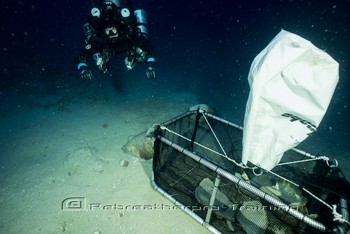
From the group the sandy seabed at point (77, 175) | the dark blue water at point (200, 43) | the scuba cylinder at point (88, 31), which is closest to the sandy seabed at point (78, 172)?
the sandy seabed at point (77, 175)

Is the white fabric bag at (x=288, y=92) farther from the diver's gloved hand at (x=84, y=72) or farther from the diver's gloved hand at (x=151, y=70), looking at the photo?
the diver's gloved hand at (x=84, y=72)

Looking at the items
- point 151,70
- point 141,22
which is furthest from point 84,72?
point 141,22

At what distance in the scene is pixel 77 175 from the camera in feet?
14.0

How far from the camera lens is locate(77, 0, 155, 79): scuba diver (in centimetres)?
520

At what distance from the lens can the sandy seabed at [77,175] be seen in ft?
10.9

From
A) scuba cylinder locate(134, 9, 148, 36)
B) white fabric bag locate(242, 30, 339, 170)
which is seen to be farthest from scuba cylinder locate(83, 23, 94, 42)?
white fabric bag locate(242, 30, 339, 170)

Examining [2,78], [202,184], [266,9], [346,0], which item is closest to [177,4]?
[266,9]

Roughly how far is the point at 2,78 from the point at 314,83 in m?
14.6

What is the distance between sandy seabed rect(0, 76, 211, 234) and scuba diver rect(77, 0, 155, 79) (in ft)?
6.13

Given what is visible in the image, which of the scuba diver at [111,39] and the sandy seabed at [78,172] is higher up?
the scuba diver at [111,39]

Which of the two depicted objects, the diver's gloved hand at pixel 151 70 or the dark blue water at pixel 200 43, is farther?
the dark blue water at pixel 200 43

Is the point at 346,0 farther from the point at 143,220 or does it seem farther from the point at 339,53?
the point at 143,220

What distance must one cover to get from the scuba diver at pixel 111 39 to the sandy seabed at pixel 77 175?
187 centimetres

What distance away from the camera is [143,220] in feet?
11.0
